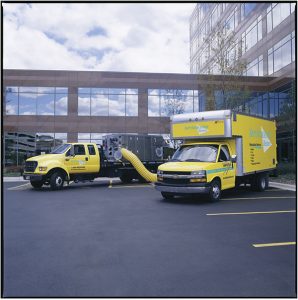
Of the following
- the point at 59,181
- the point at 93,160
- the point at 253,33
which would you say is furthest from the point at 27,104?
the point at 253,33

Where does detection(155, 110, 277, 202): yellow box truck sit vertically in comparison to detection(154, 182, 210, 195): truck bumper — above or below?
above

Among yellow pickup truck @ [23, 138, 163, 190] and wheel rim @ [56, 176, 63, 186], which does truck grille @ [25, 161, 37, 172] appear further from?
wheel rim @ [56, 176, 63, 186]

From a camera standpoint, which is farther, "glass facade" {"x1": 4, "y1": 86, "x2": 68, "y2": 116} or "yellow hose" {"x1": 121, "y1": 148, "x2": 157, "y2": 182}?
"glass facade" {"x1": 4, "y1": 86, "x2": 68, "y2": 116}

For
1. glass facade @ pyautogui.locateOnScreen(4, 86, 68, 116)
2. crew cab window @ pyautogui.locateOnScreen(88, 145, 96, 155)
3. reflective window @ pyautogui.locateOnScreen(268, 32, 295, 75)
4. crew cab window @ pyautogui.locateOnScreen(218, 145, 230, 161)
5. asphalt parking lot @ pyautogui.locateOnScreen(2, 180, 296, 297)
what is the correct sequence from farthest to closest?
glass facade @ pyautogui.locateOnScreen(4, 86, 68, 116) → reflective window @ pyautogui.locateOnScreen(268, 32, 295, 75) → crew cab window @ pyautogui.locateOnScreen(88, 145, 96, 155) → crew cab window @ pyautogui.locateOnScreen(218, 145, 230, 161) → asphalt parking lot @ pyautogui.locateOnScreen(2, 180, 296, 297)

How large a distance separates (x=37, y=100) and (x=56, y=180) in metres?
23.0

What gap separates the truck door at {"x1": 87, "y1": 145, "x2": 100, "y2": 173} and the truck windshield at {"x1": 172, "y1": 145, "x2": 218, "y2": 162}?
6.43 metres

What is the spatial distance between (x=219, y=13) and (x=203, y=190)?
38.1 m

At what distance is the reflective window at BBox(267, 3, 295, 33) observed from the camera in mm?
29547

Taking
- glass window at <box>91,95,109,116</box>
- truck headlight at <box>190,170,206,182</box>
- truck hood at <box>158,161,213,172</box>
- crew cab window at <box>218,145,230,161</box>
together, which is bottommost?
truck headlight at <box>190,170,206,182</box>

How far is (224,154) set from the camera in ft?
41.0

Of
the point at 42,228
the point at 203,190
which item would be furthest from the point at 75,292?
the point at 203,190

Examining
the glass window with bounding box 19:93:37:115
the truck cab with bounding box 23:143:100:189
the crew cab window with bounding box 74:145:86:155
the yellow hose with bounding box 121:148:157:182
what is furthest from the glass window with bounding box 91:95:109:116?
the crew cab window with bounding box 74:145:86:155

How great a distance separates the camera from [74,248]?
20.4 feet

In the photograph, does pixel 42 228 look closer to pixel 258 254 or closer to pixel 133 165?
pixel 258 254
